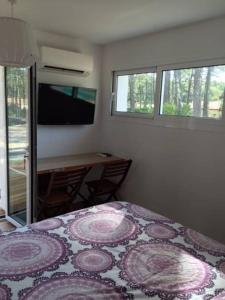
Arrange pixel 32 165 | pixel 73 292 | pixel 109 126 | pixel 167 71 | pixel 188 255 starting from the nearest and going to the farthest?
pixel 73 292 < pixel 188 255 < pixel 32 165 < pixel 167 71 < pixel 109 126

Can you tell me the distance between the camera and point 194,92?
112 inches

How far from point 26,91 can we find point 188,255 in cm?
220

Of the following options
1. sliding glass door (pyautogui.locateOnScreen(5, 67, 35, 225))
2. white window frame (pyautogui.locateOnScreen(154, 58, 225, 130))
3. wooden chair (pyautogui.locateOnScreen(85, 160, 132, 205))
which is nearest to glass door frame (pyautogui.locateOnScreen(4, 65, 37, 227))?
sliding glass door (pyautogui.locateOnScreen(5, 67, 35, 225))

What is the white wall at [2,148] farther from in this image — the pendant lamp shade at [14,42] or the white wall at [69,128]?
the pendant lamp shade at [14,42]

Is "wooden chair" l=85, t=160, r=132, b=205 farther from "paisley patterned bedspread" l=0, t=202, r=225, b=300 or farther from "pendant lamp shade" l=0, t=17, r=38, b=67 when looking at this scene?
"pendant lamp shade" l=0, t=17, r=38, b=67

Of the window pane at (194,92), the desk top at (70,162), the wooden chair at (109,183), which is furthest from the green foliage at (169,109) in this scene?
the desk top at (70,162)

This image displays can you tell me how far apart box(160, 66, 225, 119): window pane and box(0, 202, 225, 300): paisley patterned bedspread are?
138 centimetres

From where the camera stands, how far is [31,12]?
2496mm

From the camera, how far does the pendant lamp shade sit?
1529 millimetres

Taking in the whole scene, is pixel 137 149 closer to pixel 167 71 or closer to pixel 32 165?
pixel 167 71

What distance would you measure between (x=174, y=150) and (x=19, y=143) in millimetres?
1806

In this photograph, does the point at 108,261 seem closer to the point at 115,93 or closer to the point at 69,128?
the point at 69,128

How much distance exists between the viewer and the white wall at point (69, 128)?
10.8 ft

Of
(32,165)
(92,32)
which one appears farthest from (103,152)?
(92,32)
